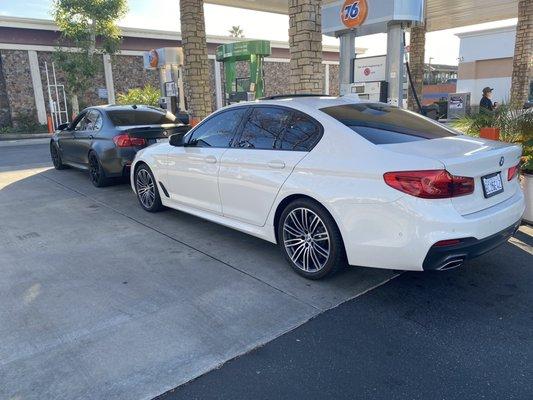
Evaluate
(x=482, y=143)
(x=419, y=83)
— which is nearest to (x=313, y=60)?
(x=482, y=143)

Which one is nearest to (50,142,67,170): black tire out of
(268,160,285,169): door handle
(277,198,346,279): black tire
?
(268,160,285,169): door handle

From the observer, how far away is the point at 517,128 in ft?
19.2

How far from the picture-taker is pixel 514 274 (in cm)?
405

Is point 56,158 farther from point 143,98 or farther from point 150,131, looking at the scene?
point 143,98

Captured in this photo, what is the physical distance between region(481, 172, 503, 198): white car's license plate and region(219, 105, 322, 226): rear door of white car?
54.5 inches

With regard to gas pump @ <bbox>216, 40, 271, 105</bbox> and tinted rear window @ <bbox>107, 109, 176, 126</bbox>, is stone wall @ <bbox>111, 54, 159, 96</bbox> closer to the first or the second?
gas pump @ <bbox>216, 40, 271, 105</bbox>

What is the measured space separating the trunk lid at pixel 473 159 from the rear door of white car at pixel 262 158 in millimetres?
882

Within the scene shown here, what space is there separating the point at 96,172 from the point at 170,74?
29.8 ft

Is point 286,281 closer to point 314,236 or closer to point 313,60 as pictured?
point 314,236

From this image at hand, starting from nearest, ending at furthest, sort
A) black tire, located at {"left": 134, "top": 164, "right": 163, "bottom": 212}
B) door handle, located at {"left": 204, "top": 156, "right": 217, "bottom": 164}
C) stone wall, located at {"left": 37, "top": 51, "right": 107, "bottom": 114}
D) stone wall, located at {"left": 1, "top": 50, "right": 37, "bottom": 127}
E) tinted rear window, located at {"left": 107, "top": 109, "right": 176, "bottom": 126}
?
door handle, located at {"left": 204, "top": 156, "right": 217, "bottom": 164} → black tire, located at {"left": 134, "top": 164, "right": 163, "bottom": 212} → tinted rear window, located at {"left": 107, "top": 109, "right": 176, "bottom": 126} → stone wall, located at {"left": 1, "top": 50, "right": 37, "bottom": 127} → stone wall, located at {"left": 37, "top": 51, "right": 107, "bottom": 114}

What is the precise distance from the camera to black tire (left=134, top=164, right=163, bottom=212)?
6125 millimetres

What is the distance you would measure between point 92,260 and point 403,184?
128 inches

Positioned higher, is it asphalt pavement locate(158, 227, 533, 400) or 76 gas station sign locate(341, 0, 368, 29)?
76 gas station sign locate(341, 0, 368, 29)

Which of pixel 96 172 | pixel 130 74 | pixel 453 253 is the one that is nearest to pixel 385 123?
pixel 453 253
